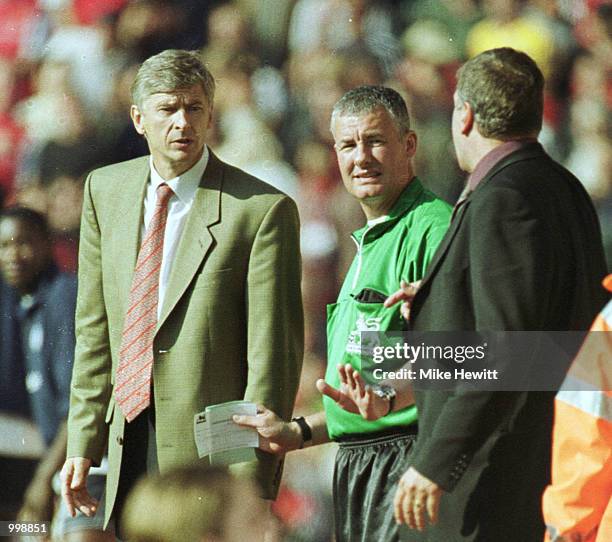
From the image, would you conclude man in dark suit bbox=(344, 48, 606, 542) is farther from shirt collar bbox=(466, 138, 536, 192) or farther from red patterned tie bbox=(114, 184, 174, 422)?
red patterned tie bbox=(114, 184, 174, 422)

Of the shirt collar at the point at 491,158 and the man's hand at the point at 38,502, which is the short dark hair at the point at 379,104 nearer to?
the shirt collar at the point at 491,158

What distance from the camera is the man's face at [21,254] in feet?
14.8

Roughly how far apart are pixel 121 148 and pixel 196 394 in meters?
0.84

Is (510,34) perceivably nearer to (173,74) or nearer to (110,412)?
(173,74)

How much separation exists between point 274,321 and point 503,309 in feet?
3.23

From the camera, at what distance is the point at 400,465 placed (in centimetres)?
379

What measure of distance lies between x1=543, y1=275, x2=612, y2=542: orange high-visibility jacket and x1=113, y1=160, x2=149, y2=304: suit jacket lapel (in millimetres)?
1645

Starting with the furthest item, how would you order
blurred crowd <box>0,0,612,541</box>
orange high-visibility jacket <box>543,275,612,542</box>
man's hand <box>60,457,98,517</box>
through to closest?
man's hand <box>60,457,98,517</box> → blurred crowd <box>0,0,612,541</box> → orange high-visibility jacket <box>543,275,612,542</box>

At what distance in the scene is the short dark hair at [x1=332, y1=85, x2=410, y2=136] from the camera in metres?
4.05

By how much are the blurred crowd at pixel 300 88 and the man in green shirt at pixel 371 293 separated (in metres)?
0.06

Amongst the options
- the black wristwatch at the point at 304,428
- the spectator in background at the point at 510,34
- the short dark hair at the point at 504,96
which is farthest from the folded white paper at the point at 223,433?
the spectator in background at the point at 510,34

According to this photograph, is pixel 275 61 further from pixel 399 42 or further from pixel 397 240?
pixel 397 240

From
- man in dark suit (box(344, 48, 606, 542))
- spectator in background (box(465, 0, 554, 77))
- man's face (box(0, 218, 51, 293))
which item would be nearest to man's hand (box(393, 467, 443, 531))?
man in dark suit (box(344, 48, 606, 542))

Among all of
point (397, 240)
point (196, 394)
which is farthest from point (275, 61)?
point (196, 394)
